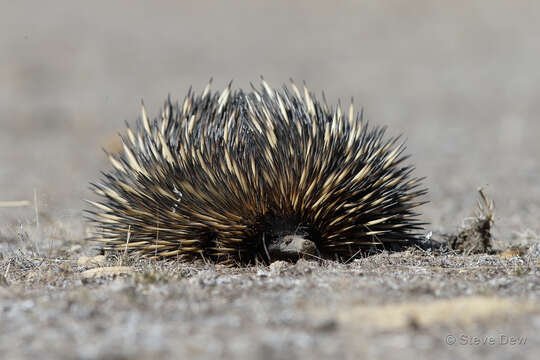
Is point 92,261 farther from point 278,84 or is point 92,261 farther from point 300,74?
point 300,74

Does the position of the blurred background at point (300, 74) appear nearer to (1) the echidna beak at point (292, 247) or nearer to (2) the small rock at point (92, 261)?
(2) the small rock at point (92, 261)

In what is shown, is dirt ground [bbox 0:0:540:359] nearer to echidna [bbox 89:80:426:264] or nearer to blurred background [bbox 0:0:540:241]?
blurred background [bbox 0:0:540:241]

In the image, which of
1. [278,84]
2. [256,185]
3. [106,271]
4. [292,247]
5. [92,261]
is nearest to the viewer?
[106,271]

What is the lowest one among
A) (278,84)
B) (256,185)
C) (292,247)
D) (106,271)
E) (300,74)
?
(106,271)

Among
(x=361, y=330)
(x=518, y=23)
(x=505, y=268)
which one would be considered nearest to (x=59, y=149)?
(x=505, y=268)

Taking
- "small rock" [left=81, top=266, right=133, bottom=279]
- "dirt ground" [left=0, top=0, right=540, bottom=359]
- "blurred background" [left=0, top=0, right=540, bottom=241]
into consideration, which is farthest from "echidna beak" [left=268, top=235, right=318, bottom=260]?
"blurred background" [left=0, top=0, right=540, bottom=241]

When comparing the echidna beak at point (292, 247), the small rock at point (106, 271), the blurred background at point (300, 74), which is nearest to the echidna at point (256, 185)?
the echidna beak at point (292, 247)

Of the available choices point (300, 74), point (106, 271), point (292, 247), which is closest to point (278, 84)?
point (300, 74)

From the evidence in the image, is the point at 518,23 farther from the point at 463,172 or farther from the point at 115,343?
the point at 115,343
